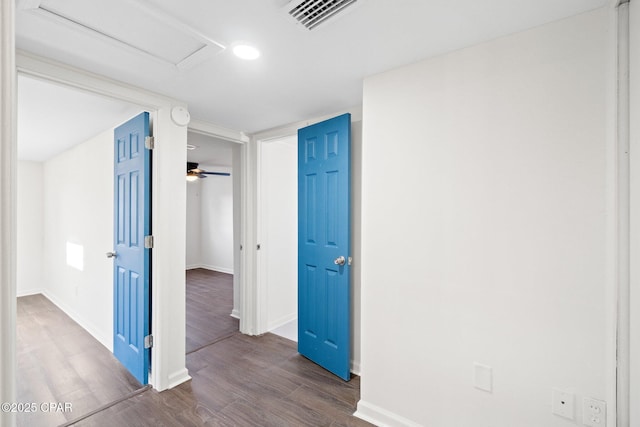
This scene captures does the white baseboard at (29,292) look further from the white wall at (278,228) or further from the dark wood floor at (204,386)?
the white wall at (278,228)

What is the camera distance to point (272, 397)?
6.97ft

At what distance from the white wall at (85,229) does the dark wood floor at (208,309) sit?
834 millimetres

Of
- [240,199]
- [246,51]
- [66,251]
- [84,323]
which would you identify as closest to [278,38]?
[246,51]

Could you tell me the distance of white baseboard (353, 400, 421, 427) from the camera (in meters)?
1.75

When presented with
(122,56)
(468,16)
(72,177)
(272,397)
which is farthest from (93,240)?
(468,16)

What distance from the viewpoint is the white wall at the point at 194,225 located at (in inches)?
273

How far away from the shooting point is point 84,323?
345 centimetres

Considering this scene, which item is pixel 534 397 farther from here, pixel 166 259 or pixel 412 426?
pixel 166 259

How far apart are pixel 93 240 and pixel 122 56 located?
7.66 feet

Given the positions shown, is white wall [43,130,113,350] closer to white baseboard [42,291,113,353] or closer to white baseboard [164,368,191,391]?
white baseboard [42,291,113,353]

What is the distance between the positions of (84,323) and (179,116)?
2910 millimetres

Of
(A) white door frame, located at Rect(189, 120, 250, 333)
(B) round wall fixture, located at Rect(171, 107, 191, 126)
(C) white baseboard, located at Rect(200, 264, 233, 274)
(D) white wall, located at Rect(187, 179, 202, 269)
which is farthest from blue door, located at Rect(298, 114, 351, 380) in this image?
(D) white wall, located at Rect(187, 179, 202, 269)

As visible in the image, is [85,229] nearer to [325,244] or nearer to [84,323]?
[84,323]

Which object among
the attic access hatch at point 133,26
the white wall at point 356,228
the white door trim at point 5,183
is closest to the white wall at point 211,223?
the white wall at point 356,228
